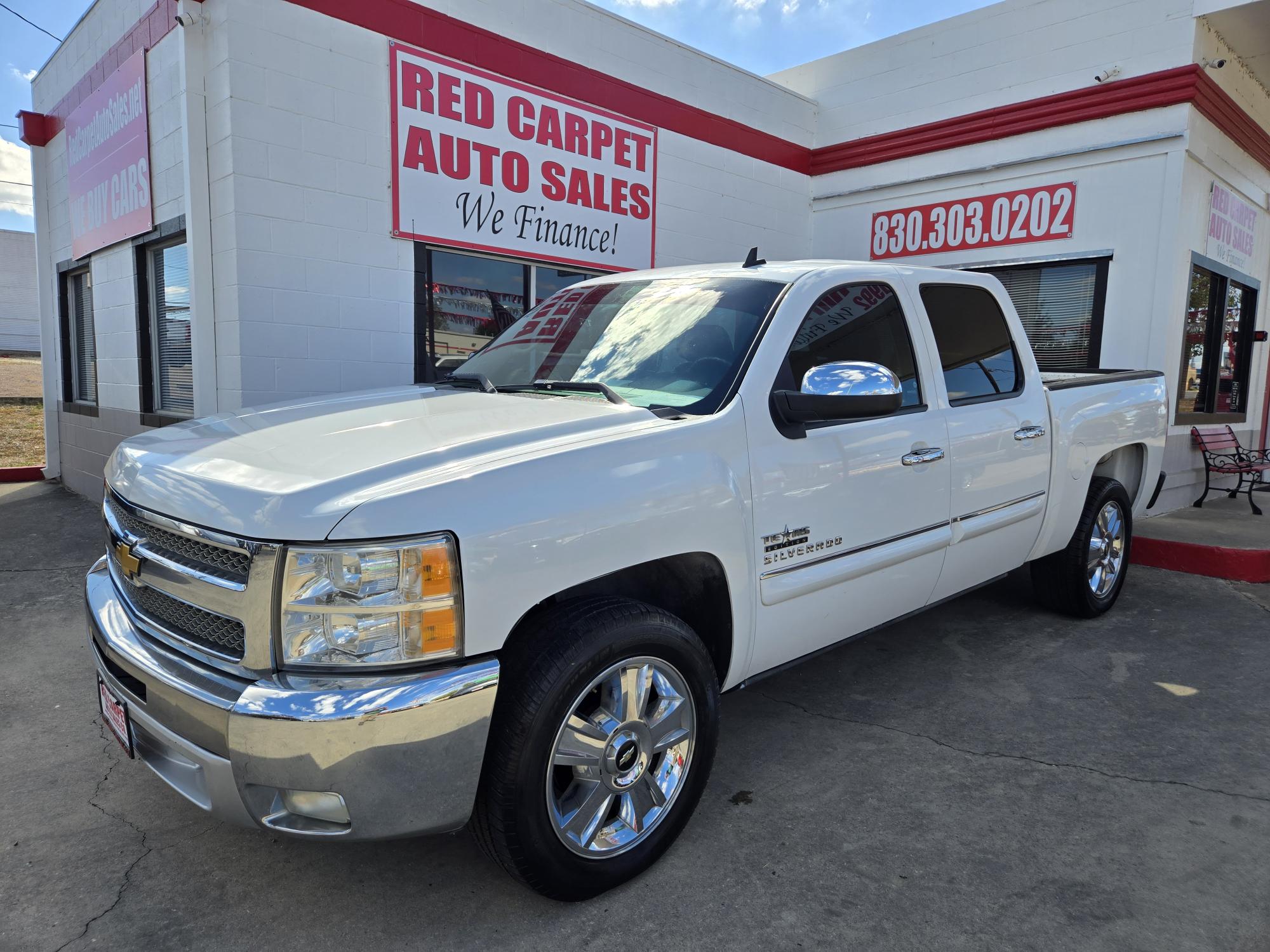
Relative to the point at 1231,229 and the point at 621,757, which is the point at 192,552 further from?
the point at 1231,229

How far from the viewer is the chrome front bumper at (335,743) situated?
198 centimetres

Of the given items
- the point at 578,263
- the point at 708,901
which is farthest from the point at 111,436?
the point at 708,901

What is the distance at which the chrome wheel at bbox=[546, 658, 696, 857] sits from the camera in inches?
94.1

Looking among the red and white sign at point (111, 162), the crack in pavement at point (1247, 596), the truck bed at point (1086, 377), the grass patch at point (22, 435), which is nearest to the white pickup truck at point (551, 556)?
the truck bed at point (1086, 377)

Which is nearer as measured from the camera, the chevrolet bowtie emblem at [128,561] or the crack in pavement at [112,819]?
the crack in pavement at [112,819]

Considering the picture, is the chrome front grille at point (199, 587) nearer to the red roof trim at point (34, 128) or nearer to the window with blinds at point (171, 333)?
the window with blinds at point (171, 333)

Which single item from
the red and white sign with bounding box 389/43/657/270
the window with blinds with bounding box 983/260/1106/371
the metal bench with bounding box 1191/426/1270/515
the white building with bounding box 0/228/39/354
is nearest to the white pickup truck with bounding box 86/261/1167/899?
the red and white sign with bounding box 389/43/657/270

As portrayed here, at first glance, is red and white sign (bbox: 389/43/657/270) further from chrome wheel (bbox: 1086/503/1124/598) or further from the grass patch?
the grass patch

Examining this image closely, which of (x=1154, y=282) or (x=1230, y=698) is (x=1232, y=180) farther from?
(x=1230, y=698)

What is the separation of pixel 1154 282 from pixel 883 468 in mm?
6395

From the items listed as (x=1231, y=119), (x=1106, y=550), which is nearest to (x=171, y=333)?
(x=1106, y=550)

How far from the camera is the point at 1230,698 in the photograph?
3.98 meters

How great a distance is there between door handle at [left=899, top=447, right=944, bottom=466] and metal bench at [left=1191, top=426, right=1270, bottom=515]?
6.79 metres

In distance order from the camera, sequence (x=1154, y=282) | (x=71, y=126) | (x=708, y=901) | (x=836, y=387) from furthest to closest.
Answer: (x=71, y=126), (x=1154, y=282), (x=836, y=387), (x=708, y=901)
